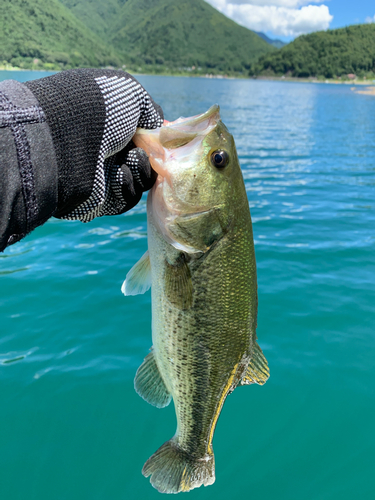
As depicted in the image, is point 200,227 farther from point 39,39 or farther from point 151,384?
point 39,39

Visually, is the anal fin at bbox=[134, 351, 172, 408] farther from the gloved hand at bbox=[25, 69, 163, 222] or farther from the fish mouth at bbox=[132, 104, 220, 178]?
the fish mouth at bbox=[132, 104, 220, 178]

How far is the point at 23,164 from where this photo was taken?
1891 mm

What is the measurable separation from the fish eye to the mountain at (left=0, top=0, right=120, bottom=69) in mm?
47497

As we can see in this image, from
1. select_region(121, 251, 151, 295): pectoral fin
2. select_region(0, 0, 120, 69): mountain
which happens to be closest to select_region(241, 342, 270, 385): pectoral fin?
select_region(121, 251, 151, 295): pectoral fin

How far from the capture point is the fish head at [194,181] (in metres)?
2.42

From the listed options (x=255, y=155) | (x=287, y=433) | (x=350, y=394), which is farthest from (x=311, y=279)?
(x=255, y=155)

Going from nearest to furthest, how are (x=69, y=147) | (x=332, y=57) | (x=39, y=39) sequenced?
1. (x=69, y=147)
2. (x=39, y=39)
3. (x=332, y=57)

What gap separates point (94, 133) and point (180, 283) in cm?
105

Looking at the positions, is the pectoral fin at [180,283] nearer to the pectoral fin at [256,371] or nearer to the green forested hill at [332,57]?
the pectoral fin at [256,371]

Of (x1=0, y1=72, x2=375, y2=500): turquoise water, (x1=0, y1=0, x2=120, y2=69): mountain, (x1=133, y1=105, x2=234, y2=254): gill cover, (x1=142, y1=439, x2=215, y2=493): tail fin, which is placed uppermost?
(x1=0, y1=0, x2=120, y2=69): mountain

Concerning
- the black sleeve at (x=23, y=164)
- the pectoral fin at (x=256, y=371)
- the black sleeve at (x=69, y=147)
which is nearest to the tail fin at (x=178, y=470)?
the pectoral fin at (x=256, y=371)

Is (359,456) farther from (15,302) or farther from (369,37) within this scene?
(369,37)

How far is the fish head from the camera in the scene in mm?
2422

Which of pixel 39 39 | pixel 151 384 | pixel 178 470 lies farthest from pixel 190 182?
pixel 39 39
